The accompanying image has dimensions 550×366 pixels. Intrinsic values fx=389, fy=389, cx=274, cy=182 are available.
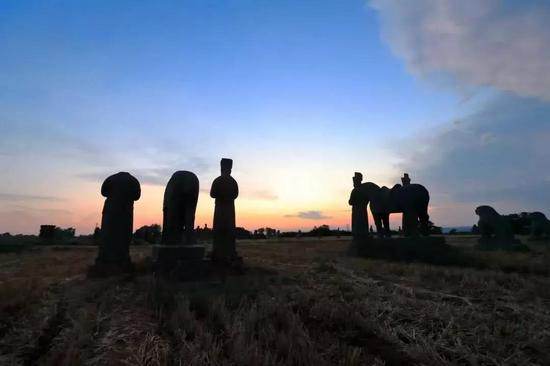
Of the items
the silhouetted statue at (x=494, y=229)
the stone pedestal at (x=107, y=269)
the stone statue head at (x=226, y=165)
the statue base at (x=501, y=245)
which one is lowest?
the stone pedestal at (x=107, y=269)

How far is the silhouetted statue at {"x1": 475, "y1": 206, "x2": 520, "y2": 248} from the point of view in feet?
66.3

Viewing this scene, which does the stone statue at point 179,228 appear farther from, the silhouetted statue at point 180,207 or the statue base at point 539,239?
the statue base at point 539,239

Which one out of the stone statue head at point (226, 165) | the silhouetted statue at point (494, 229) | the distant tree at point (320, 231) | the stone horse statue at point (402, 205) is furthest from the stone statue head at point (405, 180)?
the distant tree at point (320, 231)

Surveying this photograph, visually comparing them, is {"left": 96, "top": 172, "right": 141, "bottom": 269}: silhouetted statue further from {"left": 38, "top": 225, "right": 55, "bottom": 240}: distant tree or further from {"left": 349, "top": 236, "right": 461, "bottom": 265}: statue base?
{"left": 38, "top": 225, "right": 55, "bottom": 240}: distant tree

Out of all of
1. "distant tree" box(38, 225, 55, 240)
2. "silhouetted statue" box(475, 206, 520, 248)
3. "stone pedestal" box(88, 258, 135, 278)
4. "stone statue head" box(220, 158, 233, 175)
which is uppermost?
"stone statue head" box(220, 158, 233, 175)

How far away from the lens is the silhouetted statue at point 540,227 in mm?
27156

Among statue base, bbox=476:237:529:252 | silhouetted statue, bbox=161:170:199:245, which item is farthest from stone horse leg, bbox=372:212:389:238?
silhouetted statue, bbox=161:170:199:245

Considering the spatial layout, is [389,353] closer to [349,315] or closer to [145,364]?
[349,315]

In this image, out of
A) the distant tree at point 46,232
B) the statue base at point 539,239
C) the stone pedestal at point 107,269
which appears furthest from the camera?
the distant tree at point 46,232

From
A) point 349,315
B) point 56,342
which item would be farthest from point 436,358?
point 56,342

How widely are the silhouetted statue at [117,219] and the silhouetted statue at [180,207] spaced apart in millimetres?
1374

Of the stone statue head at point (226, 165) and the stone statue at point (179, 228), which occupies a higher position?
the stone statue head at point (226, 165)

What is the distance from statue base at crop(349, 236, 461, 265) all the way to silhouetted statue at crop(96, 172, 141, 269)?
10476 millimetres

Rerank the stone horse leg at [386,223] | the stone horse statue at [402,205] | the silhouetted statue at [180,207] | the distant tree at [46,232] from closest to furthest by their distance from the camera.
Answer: the silhouetted statue at [180,207], the stone horse statue at [402,205], the stone horse leg at [386,223], the distant tree at [46,232]
